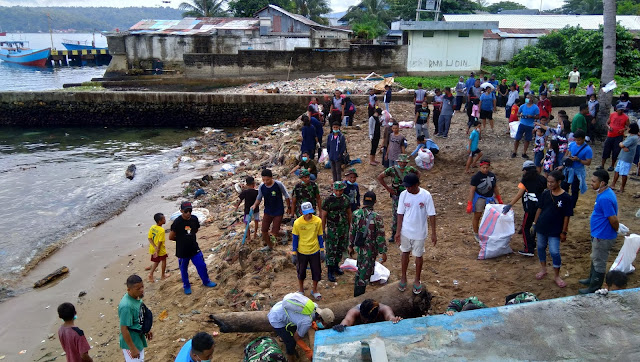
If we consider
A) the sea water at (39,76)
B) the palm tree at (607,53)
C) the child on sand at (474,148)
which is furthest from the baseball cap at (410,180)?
the sea water at (39,76)

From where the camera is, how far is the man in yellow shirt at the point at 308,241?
509 cm

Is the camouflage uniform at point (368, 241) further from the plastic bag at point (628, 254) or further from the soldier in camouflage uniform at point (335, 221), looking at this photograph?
the plastic bag at point (628, 254)

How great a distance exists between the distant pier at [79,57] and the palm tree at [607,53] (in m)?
57.9

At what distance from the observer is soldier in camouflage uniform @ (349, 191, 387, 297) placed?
16.2 feet

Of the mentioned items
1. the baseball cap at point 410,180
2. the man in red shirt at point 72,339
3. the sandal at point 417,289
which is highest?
the baseball cap at point 410,180

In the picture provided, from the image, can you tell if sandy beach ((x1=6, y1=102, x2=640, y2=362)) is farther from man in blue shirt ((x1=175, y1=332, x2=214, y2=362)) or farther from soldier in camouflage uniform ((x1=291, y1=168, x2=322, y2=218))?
man in blue shirt ((x1=175, y1=332, x2=214, y2=362))

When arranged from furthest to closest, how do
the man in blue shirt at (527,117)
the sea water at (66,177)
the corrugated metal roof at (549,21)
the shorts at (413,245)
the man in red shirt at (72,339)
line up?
the corrugated metal roof at (549,21) → the sea water at (66,177) → the man in blue shirt at (527,117) → the shorts at (413,245) → the man in red shirt at (72,339)

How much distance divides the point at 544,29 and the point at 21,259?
31.5 m

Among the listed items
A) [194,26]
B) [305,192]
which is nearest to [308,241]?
[305,192]

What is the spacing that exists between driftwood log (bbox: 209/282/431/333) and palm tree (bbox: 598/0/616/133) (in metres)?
8.25

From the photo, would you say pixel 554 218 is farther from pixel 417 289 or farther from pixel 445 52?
pixel 445 52

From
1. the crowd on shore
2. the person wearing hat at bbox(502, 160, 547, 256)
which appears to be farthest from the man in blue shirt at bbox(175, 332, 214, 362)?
the person wearing hat at bbox(502, 160, 547, 256)

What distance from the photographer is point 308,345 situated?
4129 millimetres

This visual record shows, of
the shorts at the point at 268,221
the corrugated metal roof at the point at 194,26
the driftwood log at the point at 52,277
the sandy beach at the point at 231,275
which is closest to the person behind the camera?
the sandy beach at the point at 231,275
